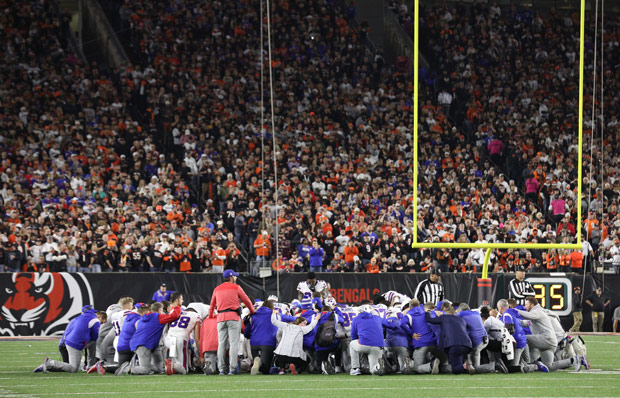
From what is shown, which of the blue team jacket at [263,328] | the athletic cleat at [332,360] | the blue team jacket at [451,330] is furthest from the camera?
the athletic cleat at [332,360]

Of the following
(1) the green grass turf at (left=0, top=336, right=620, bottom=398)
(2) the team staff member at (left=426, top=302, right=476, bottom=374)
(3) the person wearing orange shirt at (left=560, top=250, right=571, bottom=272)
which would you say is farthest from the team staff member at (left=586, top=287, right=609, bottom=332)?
(2) the team staff member at (left=426, top=302, right=476, bottom=374)

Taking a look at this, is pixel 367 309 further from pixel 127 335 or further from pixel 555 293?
pixel 555 293

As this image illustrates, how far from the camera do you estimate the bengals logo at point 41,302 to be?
2070 centimetres

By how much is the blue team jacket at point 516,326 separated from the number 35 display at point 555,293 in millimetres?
8512

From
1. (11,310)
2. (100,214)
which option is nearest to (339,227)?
(100,214)

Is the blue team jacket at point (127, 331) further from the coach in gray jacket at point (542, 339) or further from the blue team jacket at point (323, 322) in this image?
the coach in gray jacket at point (542, 339)

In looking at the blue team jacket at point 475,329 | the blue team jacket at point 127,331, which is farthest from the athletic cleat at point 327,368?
the blue team jacket at point 127,331

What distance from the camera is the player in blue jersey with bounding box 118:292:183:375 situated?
1319cm

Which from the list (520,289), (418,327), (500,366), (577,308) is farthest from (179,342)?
(577,308)

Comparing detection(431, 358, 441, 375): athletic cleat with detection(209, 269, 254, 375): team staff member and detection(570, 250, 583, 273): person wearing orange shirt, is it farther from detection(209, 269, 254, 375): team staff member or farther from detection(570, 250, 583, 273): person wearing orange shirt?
detection(570, 250, 583, 273): person wearing orange shirt

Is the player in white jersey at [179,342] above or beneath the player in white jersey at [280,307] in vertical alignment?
beneath

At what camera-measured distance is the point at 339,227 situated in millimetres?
24969

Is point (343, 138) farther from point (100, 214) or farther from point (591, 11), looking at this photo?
point (591, 11)

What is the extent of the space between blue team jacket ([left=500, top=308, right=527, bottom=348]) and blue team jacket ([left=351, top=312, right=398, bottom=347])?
1643mm
